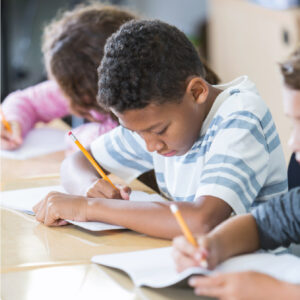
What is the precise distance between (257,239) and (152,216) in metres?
0.19

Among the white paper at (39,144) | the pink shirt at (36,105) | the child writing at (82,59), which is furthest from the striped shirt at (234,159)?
→ the pink shirt at (36,105)

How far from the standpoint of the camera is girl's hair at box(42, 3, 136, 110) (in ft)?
5.15

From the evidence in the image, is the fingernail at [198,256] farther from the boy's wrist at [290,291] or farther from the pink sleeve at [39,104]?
the pink sleeve at [39,104]

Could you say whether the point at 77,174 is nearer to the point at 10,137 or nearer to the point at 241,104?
the point at 241,104

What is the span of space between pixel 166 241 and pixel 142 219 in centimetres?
6

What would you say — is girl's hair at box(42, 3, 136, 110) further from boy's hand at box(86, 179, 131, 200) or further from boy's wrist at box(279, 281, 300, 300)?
boy's wrist at box(279, 281, 300, 300)

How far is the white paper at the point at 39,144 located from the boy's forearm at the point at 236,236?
92 centimetres

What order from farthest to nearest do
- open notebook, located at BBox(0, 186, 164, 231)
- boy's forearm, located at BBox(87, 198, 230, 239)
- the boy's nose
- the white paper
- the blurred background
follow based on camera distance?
the blurred background → the white paper → open notebook, located at BBox(0, 186, 164, 231) → the boy's nose → boy's forearm, located at BBox(87, 198, 230, 239)

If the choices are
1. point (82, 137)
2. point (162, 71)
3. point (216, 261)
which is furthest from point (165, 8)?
point (216, 261)

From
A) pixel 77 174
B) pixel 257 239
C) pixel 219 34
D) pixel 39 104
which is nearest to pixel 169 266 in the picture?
pixel 257 239

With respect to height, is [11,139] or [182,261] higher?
[182,261]

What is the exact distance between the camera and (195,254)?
77 cm

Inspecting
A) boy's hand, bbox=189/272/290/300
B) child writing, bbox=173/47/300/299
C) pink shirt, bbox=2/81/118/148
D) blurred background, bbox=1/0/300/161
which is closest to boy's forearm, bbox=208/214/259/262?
child writing, bbox=173/47/300/299

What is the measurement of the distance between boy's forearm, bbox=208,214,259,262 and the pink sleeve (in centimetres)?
116
